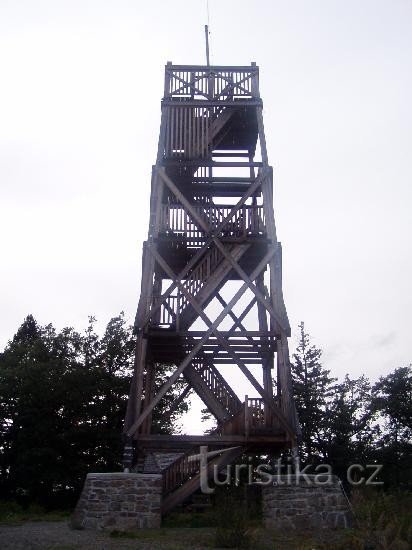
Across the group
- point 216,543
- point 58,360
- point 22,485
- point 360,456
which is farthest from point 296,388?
point 216,543

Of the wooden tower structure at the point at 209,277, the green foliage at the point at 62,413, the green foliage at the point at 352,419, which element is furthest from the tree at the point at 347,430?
the wooden tower structure at the point at 209,277

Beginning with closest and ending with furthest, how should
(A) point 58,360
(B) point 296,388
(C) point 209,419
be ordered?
(A) point 58,360 < (B) point 296,388 < (C) point 209,419

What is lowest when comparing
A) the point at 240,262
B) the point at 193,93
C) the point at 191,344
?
the point at 191,344

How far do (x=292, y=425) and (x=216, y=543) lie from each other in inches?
170

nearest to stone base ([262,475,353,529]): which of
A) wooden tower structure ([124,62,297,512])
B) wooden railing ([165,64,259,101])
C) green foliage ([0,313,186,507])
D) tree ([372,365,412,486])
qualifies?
wooden tower structure ([124,62,297,512])

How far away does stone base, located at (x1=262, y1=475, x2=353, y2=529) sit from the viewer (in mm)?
11469

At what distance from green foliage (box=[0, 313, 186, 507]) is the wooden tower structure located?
44.1ft

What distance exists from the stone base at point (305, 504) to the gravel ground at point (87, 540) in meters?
1.71

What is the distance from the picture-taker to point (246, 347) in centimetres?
1518

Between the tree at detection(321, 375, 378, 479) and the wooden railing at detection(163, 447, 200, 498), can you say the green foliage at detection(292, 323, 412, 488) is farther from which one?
the wooden railing at detection(163, 447, 200, 498)

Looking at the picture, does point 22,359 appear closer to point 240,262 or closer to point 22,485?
point 22,485

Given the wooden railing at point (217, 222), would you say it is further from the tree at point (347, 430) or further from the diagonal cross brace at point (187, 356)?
the tree at point (347, 430)

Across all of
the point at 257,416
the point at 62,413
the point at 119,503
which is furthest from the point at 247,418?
the point at 62,413

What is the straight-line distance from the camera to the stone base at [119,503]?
1149cm
